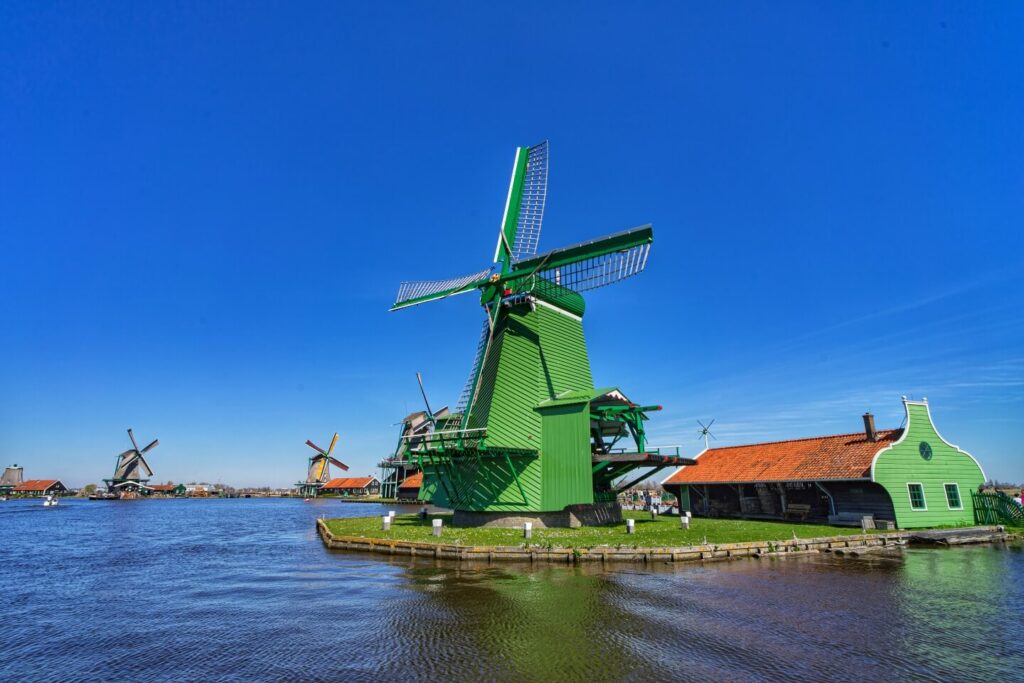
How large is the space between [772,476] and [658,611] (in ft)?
70.6

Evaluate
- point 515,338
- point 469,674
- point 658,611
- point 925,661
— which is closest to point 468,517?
point 515,338

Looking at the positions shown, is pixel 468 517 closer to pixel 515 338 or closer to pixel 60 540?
pixel 515 338

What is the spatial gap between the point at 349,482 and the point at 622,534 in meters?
99.0

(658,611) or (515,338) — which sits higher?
(515,338)

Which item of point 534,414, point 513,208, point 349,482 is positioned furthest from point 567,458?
point 349,482

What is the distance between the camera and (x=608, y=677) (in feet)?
27.9

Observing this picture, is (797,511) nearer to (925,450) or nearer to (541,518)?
(925,450)

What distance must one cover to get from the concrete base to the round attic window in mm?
17160

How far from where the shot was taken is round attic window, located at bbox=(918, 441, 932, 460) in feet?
86.4

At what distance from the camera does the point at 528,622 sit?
1166 cm

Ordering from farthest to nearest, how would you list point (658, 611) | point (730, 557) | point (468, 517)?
point (468, 517) → point (730, 557) → point (658, 611)

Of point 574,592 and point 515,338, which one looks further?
point 515,338

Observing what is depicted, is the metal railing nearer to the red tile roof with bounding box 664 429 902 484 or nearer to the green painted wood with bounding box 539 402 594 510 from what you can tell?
the green painted wood with bounding box 539 402 594 510

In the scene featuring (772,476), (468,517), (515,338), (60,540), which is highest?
(515,338)
